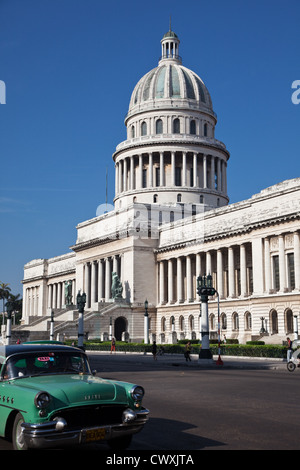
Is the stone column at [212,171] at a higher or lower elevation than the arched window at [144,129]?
lower

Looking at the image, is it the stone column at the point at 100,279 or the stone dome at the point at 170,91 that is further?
the stone dome at the point at 170,91

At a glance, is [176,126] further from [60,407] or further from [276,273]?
[60,407]

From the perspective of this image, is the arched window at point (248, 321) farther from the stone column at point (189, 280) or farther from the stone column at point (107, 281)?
the stone column at point (107, 281)

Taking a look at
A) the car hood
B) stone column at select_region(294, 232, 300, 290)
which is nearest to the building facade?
stone column at select_region(294, 232, 300, 290)

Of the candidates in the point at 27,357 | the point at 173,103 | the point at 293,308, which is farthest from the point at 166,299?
the point at 27,357

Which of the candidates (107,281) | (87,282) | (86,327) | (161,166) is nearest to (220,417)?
(86,327)

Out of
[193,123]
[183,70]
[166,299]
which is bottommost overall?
[166,299]

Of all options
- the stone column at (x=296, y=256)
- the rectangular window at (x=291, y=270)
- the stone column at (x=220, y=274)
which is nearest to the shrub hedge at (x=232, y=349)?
the stone column at (x=220, y=274)

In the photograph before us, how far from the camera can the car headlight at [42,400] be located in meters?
8.82

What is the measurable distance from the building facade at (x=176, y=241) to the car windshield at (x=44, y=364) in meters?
44.1

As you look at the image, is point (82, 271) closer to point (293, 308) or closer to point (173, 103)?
point (173, 103)

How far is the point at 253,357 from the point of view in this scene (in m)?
45.0
